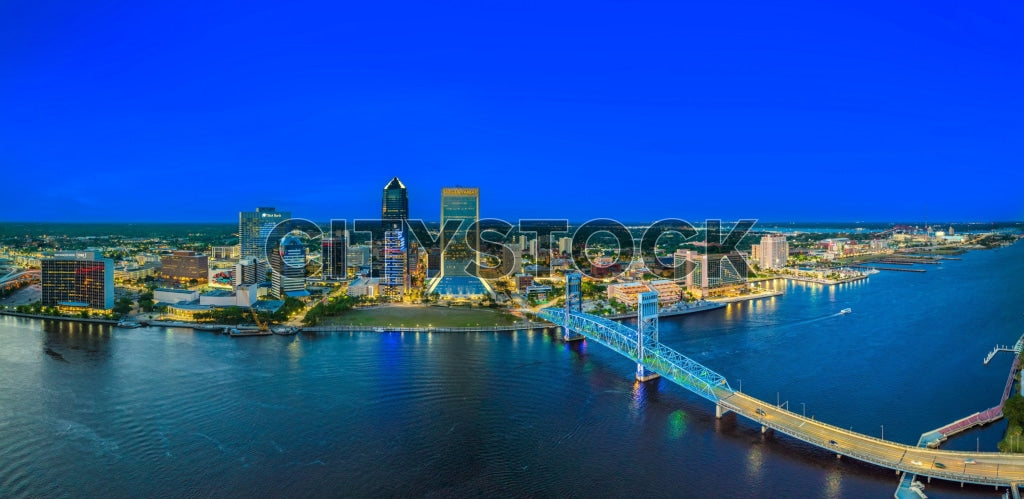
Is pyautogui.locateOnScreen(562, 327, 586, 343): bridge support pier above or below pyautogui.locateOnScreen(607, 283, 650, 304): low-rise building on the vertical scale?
below

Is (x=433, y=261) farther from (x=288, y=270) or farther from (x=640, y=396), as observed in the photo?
(x=640, y=396)

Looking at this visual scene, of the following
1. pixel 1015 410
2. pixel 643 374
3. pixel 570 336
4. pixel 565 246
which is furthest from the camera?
pixel 565 246

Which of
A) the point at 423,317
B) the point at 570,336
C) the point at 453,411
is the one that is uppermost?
the point at 423,317

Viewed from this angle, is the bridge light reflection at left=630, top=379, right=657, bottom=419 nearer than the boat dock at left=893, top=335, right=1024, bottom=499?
No

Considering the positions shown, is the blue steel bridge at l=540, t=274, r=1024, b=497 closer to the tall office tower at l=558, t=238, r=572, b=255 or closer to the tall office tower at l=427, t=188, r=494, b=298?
the tall office tower at l=427, t=188, r=494, b=298

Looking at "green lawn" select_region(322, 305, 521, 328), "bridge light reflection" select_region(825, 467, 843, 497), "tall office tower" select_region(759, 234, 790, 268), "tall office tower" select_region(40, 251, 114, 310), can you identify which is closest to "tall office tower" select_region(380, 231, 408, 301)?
"green lawn" select_region(322, 305, 521, 328)

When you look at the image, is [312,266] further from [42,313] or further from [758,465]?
[758,465]

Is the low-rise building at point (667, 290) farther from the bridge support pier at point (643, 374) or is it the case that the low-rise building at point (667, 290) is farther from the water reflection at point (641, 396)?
the water reflection at point (641, 396)

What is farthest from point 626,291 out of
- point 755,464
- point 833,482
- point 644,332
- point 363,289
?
point 833,482
